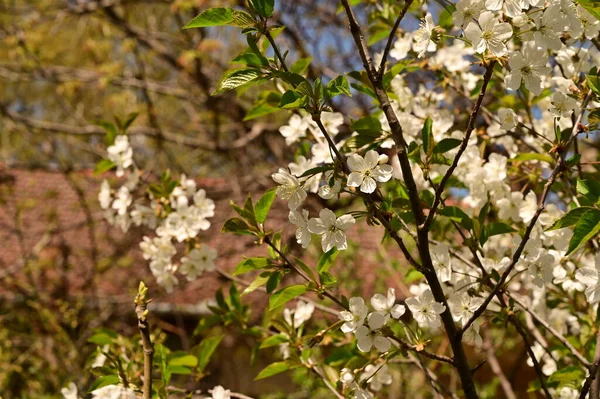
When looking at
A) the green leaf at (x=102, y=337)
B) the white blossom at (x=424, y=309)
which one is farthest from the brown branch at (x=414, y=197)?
the green leaf at (x=102, y=337)

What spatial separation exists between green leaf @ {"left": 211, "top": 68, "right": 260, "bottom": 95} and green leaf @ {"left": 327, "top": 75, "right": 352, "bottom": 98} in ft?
0.46

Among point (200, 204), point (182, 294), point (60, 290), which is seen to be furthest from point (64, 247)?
point (200, 204)

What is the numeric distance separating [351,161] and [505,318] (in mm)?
531

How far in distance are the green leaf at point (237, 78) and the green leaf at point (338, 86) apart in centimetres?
14

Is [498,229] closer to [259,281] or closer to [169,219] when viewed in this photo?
[259,281]

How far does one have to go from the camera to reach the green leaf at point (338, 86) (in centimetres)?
117

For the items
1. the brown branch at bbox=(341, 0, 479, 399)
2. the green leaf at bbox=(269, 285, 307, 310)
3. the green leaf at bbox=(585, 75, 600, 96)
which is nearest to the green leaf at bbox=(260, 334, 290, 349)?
the green leaf at bbox=(269, 285, 307, 310)

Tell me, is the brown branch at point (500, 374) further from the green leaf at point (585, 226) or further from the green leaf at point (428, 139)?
the green leaf at point (585, 226)

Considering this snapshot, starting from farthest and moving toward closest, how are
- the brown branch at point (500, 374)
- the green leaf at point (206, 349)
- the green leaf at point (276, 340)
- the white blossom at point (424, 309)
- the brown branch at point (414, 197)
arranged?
the brown branch at point (500, 374), the green leaf at point (206, 349), the green leaf at point (276, 340), the white blossom at point (424, 309), the brown branch at point (414, 197)

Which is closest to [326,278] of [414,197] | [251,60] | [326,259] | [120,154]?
[326,259]

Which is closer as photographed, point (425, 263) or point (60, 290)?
point (425, 263)

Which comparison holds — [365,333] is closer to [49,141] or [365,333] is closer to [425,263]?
[425,263]

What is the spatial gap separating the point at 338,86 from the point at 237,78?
0.19 m

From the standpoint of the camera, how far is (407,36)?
1.88m
